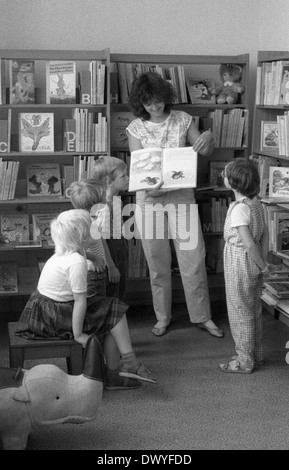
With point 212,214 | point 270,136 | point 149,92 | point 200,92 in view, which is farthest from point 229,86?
point 149,92

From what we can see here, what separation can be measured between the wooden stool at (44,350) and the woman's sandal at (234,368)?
88 centimetres

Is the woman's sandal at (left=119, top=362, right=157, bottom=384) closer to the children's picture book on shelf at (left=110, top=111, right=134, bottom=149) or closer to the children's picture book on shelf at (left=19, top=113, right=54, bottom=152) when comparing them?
the children's picture book on shelf at (left=19, top=113, right=54, bottom=152)

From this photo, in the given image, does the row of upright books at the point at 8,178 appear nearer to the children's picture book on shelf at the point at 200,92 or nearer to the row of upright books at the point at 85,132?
Answer: the row of upright books at the point at 85,132

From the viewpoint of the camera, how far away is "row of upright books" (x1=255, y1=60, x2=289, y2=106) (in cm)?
444

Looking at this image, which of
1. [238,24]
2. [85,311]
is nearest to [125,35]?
[238,24]

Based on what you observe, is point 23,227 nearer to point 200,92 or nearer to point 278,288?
point 200,92

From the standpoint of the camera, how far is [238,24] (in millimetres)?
5133

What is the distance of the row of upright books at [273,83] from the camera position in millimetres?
4438

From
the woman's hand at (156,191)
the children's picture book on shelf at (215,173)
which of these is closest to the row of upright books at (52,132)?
the woman's hand at (156,191)

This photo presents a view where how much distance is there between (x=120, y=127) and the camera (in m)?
4.88

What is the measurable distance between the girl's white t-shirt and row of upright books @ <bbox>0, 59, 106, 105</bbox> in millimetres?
1518

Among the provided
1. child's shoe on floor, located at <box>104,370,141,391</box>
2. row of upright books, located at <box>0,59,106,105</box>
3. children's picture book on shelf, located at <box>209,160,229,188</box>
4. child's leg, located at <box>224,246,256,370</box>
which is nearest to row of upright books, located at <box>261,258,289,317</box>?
child's leg, located at <box>224,246,256,370</box>

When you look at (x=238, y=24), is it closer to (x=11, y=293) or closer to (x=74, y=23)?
(x=74, y=23)

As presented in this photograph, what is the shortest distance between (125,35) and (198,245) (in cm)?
162
